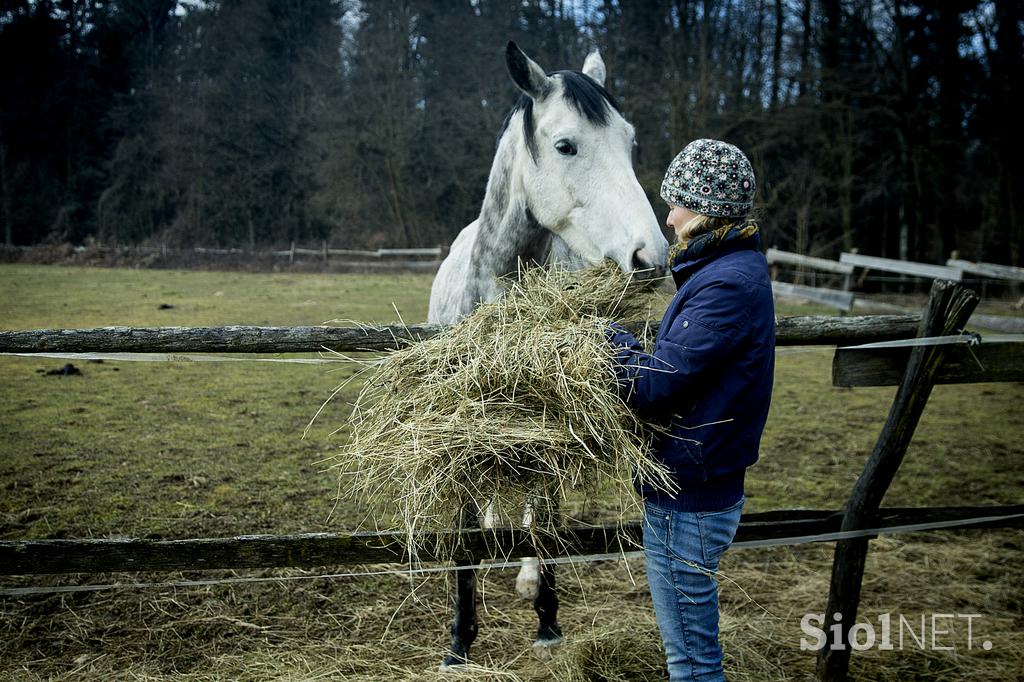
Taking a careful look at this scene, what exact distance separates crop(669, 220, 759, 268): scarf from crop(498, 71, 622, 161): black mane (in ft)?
4.71

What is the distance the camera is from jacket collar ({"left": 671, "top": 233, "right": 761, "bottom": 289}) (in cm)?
197

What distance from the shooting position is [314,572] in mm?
3973

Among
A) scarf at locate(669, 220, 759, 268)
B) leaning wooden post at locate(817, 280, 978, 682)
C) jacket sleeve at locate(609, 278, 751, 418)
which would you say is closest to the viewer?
jacket sleeve at locate(609, 278, 751, 418)

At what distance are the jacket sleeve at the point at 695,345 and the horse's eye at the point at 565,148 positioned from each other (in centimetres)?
149

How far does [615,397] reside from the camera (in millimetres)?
2025

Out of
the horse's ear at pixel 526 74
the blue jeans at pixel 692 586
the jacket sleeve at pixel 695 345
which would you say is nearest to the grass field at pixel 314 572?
the blue jeans at pixel 692 586

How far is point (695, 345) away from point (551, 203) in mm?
1602

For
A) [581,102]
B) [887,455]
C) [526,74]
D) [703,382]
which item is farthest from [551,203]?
[887,455]

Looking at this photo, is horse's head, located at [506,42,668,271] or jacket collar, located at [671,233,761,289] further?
horse's head, located at [506,42,668,271]

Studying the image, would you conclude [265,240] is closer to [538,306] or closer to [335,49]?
[335,49]

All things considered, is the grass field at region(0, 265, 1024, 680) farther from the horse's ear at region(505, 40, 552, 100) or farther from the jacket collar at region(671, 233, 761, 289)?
the horse's ear at region(505, 40, 552, 100)

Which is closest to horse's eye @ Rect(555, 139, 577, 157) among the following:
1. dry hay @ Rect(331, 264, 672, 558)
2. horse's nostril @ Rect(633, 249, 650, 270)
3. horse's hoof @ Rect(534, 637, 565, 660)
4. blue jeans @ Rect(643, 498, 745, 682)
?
horse's nostril @ Rect(633, 249, 650, 270)

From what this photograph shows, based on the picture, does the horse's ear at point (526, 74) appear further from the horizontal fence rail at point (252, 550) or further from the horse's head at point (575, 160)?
the horizontal fence rail at point (252, 550)

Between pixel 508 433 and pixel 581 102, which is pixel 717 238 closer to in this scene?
pixel 508 433
